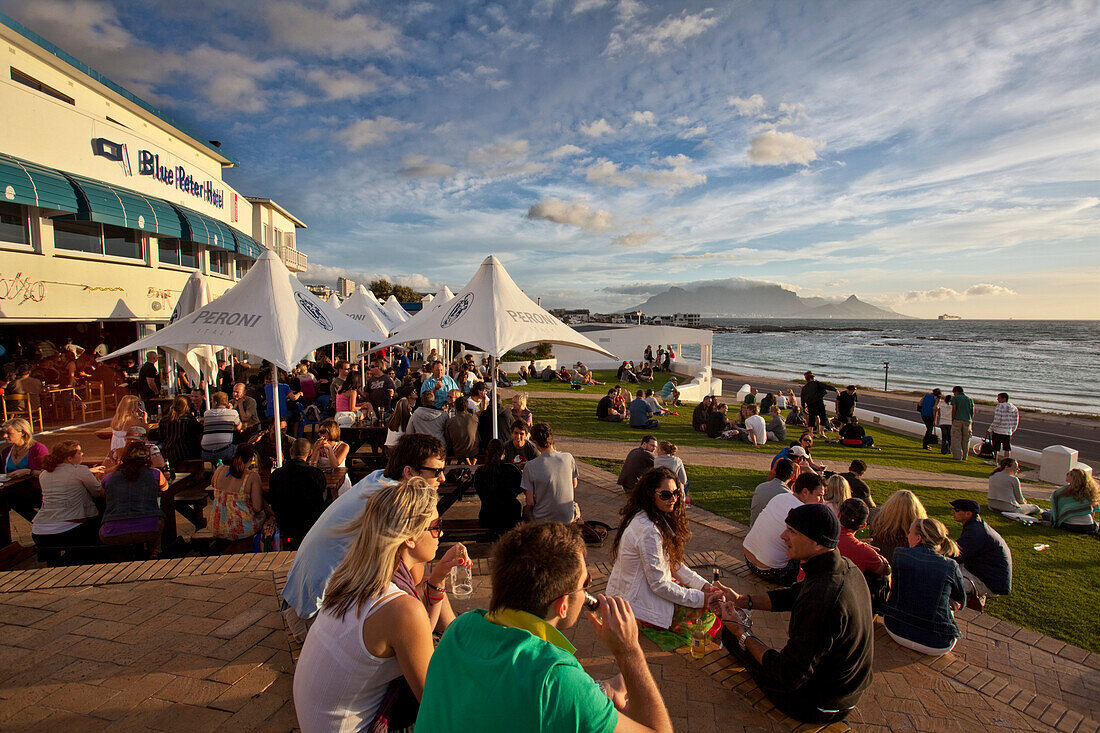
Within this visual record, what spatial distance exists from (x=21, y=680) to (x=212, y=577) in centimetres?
132

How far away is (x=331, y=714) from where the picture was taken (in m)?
1.94

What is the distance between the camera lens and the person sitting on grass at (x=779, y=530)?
4.23m

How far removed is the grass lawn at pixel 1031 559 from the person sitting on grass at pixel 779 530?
222 centimetres

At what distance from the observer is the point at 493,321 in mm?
6652

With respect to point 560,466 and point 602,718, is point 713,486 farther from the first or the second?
point 602,718

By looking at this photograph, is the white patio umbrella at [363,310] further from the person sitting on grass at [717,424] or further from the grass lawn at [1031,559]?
the person sitting on grass at [717,424]

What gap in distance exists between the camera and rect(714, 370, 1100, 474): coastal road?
18031 millimetres

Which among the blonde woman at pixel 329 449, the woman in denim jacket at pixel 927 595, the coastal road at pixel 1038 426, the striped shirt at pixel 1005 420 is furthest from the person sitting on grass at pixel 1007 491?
the coastal road at pixel 1038 426

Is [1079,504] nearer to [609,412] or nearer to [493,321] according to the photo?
[493,321]

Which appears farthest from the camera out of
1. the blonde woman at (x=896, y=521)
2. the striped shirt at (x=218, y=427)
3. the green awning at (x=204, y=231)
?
the green awning at (x=204, y=231)

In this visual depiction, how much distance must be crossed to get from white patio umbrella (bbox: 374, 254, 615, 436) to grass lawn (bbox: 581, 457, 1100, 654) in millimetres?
3115

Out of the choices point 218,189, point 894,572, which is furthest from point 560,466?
point 218,189

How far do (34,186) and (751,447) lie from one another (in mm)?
16338

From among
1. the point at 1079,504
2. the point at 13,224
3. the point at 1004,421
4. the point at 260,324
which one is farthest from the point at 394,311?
the point at 1004,421
